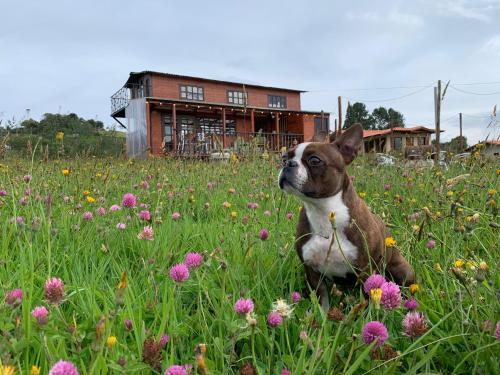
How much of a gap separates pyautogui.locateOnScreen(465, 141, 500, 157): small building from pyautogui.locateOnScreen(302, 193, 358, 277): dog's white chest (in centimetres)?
264

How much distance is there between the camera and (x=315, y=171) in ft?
7.27

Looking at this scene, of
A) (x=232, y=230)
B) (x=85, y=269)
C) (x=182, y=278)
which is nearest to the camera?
(x=182, y=278)

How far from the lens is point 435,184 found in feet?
12.2

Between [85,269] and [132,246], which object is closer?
[85,269]

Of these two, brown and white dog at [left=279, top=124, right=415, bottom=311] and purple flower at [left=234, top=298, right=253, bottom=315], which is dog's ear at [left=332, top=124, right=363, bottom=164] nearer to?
brown and white dog at [left=279, top=124, right=415, bottom=311]

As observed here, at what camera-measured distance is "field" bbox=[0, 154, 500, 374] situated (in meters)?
1.07

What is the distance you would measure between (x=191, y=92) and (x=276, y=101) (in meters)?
7.07

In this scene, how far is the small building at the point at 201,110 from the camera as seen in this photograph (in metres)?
25.3

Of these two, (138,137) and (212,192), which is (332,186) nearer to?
(212,192)

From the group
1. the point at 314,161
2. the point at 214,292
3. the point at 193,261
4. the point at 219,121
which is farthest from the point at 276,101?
the point at 193,261

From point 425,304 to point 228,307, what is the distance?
0.82m

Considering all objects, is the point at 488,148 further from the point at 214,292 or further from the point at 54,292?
the point at 54,292

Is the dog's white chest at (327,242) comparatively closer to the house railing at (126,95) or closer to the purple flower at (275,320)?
the purple flower at (275,320)

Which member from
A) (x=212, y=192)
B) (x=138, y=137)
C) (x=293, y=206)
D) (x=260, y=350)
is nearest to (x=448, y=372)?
(x=260, y=350)
